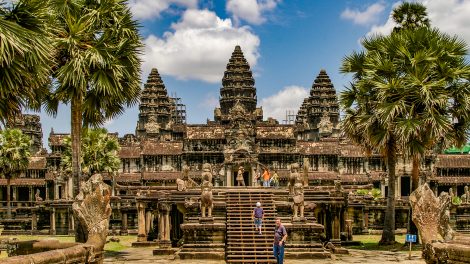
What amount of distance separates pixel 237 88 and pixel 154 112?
16.2 meters

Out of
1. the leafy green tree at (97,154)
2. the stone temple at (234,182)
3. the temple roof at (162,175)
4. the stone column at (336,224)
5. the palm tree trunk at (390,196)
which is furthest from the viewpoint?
the temple roof at (162,175)

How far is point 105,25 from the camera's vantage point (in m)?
24.4

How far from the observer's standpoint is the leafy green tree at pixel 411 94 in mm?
27422

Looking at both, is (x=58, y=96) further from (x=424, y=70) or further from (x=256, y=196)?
(x=424, y=70)

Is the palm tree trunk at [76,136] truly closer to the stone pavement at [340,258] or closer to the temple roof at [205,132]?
→ the stone pavement at [340,258]

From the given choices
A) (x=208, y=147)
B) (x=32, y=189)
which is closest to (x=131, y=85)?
(x=208, y=147)

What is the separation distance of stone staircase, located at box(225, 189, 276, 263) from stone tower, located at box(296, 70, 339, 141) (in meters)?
72.2

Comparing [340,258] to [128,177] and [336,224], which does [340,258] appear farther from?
[128,177]

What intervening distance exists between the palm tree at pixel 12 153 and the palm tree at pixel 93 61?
3128 cm

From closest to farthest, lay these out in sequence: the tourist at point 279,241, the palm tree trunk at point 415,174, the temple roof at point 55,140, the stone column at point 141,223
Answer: the tourist at point 279,241
the palm tree trunk at point 415,174
the stone column at point 141,223
the temple roof at point 55,140

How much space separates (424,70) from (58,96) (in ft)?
51.8

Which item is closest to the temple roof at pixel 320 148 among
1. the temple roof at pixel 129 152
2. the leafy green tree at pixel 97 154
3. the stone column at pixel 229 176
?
the stone column at pixel 229 176

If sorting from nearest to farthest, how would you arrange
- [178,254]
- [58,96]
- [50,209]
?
[58,96] → [178,254] → [50,209]

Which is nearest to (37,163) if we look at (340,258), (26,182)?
(26,182)
